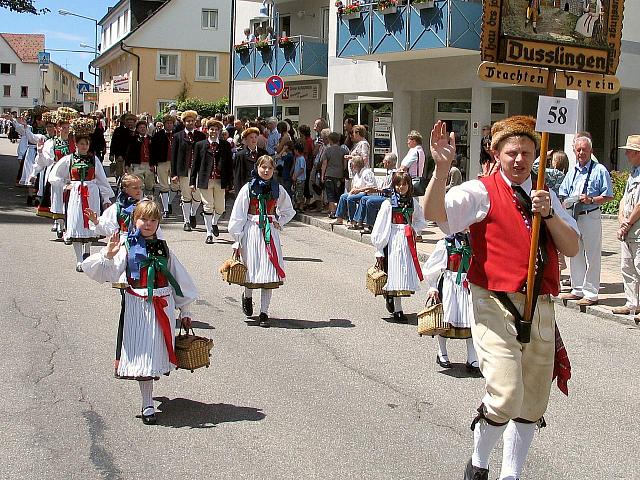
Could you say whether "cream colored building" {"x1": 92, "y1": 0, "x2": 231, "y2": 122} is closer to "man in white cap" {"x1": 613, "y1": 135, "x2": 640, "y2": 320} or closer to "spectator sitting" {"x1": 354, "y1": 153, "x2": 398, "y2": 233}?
"spectator sitting" {"x1": 354, "y1": 153, "x2": 398, "y2": 233}

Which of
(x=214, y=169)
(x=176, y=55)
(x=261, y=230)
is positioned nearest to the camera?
(x=261, y=230)

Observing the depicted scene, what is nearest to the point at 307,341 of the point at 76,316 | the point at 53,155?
the point at 76,316

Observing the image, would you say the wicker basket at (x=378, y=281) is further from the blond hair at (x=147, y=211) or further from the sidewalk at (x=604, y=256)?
the blond hair at (x=147, y=211)

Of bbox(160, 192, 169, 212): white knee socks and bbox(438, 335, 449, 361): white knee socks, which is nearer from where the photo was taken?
bbox(438, 335, 449, 361): white knee socks

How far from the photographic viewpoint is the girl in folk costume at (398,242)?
9844 mm

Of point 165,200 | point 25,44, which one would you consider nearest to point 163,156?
point 165,200

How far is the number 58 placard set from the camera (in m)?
5.24

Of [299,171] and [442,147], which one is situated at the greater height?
[442,147]

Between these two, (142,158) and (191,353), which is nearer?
(191,353)

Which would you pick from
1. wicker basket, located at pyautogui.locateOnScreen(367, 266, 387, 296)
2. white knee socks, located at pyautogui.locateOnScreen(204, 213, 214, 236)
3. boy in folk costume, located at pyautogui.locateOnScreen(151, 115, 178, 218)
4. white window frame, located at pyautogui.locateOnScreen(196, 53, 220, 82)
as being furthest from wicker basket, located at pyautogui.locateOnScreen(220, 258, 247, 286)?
white window frame, located at pyautogui.locateOnScreen(196, 53, 220, 82)

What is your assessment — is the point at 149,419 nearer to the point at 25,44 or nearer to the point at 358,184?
the point at 358,184

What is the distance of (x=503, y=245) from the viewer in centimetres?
492

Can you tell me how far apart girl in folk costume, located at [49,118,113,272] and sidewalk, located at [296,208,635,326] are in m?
4.91

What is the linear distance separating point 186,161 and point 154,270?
1187cm
